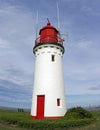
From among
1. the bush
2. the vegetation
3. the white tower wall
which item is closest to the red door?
the white tower wall

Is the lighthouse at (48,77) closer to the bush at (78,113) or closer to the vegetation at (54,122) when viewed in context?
the bush at (78,113)

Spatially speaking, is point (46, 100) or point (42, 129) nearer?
point (42, 129)

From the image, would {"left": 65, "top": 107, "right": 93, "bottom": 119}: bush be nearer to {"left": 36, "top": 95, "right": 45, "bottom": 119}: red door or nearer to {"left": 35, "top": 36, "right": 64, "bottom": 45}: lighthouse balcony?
{"left": 36, "top": 95, "right": 45, "bottom": 119}: red door

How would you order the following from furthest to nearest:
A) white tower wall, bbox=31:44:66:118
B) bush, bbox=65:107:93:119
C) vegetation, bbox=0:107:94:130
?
white tower wall, bbox=31:44:66:118 → bush, bbox=65:107:93:119 → vegetation, bbox=0:107:94:130

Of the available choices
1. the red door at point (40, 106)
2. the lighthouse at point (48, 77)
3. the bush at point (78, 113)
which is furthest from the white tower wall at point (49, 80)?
the bush at point (78, 113)

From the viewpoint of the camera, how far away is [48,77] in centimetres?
2173

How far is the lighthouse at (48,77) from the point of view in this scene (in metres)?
21.1

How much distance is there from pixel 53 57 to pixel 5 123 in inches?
343

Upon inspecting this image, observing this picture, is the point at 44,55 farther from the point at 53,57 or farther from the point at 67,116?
the point at 67,116

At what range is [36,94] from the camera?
864 inches

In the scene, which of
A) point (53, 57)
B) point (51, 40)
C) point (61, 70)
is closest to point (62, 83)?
point (61, 70)

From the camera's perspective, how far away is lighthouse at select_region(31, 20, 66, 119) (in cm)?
2111

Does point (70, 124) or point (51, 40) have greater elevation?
point (51, 40)

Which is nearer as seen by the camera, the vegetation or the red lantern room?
the vegetation
